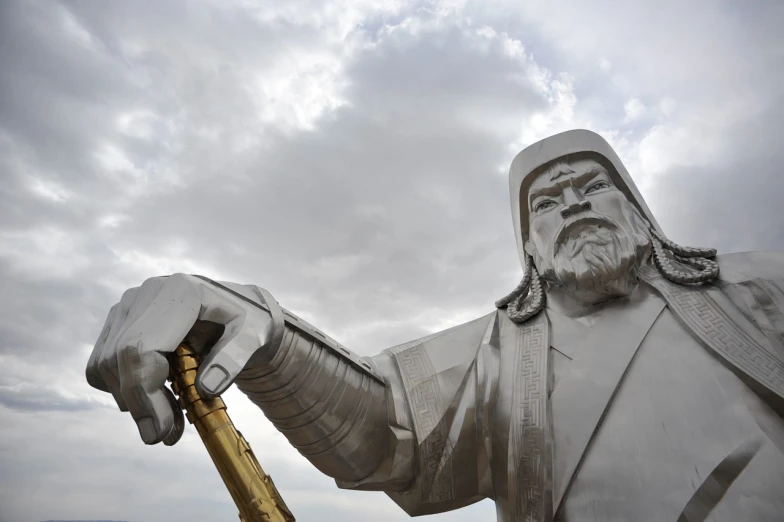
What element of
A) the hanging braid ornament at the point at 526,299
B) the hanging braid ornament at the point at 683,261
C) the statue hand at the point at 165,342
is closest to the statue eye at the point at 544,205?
the hanging braid ornament at the point at 526,299

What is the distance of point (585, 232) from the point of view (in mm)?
3676

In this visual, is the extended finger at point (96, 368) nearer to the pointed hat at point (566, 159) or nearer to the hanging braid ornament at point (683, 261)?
the pointed hat at point (566, 159)

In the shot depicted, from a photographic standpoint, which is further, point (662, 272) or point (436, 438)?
point (662, 272)

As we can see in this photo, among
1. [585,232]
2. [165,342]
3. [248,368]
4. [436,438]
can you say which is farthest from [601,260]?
[165,342]

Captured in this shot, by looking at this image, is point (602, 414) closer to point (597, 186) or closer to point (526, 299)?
point (526, 299)

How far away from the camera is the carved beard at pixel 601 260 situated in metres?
3.54

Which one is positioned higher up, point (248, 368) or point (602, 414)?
point (248, 368)

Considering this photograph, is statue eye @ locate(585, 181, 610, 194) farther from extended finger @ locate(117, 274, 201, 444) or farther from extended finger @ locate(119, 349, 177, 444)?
extended finger @ locate(119, 349, 177, 444)

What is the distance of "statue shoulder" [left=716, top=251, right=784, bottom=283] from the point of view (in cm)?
349

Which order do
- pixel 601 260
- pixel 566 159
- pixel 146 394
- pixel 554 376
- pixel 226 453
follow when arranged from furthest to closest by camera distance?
pixel 566 159, pixel 601 260, pixel 554 376, pixel 226 453, pixel 146 394

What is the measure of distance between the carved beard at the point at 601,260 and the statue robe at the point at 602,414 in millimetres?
→ 132

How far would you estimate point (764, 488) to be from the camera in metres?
2.56

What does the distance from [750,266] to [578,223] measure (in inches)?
41.3

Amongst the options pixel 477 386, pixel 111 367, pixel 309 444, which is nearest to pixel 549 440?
pixel 477 386
